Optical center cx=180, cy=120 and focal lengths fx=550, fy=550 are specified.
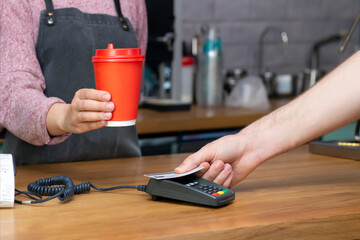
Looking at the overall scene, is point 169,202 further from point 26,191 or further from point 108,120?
point 26,191

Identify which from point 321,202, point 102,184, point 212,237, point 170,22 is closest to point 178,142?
point 170,22

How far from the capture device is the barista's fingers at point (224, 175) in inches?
43.0

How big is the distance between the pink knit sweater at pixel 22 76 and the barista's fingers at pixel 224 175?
407mm

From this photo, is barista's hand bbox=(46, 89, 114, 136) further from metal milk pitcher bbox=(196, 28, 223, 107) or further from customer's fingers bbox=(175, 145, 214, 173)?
metal milk pitcher bbox=(196, 28, 223, 107)

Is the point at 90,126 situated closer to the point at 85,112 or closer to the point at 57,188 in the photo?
the point at 85,112

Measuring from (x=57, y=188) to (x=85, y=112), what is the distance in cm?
17

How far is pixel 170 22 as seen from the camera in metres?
2.74

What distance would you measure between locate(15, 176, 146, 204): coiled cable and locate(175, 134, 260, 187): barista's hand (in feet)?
0.42

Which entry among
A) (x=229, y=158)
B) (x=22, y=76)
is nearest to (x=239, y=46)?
(x=22, y=76)

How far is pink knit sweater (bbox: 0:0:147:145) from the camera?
129 cm

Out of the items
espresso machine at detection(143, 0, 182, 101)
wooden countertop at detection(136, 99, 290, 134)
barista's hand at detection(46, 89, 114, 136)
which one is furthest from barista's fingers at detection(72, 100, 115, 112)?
espresso machine at detection(143, 0, 182, 101)

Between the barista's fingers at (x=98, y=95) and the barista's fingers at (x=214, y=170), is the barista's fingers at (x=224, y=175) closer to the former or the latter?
the barista's fingers at (x=214, y=170)

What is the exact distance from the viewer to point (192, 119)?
8.14 feet

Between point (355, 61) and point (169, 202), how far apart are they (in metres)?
0.45
